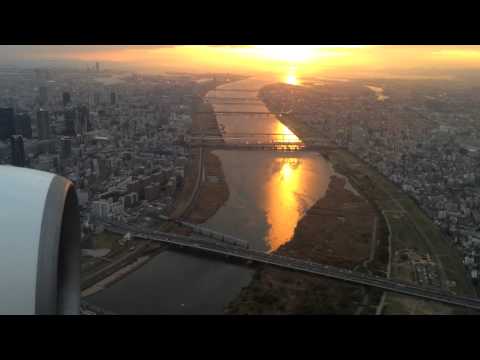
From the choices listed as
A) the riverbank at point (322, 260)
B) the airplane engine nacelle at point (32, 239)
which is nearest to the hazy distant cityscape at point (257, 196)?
the riverbank at point (322, 260)

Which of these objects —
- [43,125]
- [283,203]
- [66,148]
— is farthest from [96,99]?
[283,203]

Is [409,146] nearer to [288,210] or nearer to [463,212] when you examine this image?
[463,212]

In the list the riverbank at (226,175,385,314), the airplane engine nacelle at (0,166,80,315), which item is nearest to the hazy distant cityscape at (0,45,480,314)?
the riverbank at (226,175,385,314)

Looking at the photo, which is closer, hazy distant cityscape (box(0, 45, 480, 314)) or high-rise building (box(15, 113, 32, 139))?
hazy distant cityscape (box(0, 45, 480, 314))

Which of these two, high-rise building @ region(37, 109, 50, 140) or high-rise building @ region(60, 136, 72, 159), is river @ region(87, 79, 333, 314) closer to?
high-rise building @ region(60, 136, 72, 159)

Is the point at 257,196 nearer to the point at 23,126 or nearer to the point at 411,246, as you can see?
the point at 411,246
